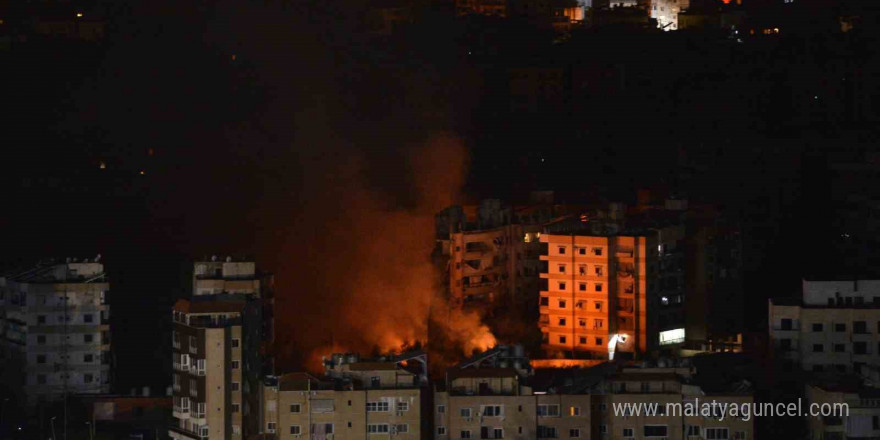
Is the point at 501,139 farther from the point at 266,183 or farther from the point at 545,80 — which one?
the point at 266,183

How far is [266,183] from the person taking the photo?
77.3 feet

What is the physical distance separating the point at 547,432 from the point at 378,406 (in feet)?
3.99

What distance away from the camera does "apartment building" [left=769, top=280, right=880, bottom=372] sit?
17.1m

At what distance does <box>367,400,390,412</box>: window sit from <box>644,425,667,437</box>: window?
1.84 m

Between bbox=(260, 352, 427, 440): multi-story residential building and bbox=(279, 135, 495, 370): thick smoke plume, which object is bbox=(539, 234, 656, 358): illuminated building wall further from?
bbox=(260, 352, 427, 440): multi-story residential building

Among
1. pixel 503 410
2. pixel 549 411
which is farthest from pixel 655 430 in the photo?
pixel 503 410

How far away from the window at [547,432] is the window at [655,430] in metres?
0.64

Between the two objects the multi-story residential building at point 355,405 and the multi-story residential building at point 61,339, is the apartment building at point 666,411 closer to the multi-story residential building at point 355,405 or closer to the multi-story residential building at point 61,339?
the multi-story residential building at point 355,405

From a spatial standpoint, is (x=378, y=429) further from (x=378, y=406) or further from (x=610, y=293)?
(x=610, y=293)

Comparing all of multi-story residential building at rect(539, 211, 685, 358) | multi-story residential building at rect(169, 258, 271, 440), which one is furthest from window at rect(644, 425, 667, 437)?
multi-story residential building at rect(539, 211, 685, 358)

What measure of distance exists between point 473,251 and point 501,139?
21.2 feet

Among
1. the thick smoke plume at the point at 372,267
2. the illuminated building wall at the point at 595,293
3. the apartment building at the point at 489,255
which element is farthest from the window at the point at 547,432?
the apartment building at the point at 489,255

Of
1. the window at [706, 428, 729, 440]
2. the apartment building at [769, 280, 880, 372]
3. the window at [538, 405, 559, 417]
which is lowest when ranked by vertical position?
the window at [706, 428, 729, 440]

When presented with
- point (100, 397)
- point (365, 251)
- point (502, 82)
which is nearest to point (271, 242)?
point (365, 251)
